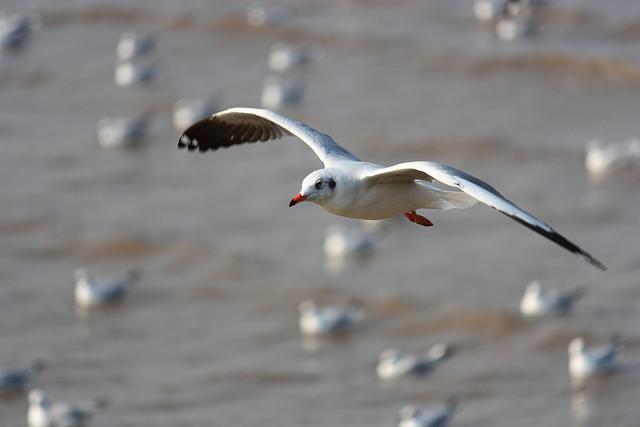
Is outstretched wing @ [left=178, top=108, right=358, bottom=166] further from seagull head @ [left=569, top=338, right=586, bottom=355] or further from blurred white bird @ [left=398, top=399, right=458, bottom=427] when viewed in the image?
seagull head @ [left=569, top=338, right=586, bottom=355]

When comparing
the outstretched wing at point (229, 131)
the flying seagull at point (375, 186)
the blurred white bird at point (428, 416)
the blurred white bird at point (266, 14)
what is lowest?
the blurred white bird at point (428, 416)

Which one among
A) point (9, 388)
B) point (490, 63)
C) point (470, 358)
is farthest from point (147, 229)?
point (490, 63)

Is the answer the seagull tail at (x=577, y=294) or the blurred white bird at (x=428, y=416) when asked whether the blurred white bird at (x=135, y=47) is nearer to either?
the seagull tail at (x=577, y=294)

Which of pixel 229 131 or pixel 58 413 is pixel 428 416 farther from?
pixel 229 131

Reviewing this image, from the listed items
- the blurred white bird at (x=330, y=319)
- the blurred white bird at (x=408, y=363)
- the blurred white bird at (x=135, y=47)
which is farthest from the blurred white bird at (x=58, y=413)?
the blurred white bird at (x=135, y=47)

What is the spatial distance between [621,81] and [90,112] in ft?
25.5

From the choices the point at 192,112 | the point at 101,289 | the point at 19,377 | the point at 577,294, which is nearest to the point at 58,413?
the point at 19,377

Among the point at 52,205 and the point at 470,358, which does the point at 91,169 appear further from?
the point at 470,358

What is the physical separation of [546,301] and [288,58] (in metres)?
9.07

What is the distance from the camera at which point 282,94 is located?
2098 cm

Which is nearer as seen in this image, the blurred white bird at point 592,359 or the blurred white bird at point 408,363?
the blurred white bird at point 592,359

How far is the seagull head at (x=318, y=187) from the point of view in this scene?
8492mm

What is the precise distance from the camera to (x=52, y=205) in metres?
18.2

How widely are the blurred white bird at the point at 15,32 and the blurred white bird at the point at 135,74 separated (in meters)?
2.41
